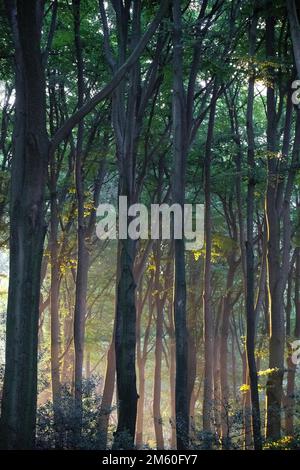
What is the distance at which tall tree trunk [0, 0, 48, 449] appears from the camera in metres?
9.45

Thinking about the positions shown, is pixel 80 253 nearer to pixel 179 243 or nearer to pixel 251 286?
pixel 179 243

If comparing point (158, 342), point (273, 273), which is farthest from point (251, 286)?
point (158, 342)

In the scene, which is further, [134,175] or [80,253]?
[80,253]

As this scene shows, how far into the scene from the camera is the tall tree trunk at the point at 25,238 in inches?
372

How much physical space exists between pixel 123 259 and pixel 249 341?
3.19 m

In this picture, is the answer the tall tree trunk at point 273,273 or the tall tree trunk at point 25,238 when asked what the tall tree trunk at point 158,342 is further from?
the tall tree trunk at point 25,238

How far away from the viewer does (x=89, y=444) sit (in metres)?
9.59

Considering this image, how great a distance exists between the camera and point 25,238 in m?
9.66

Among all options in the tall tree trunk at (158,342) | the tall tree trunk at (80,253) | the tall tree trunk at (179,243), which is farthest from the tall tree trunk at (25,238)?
the tall tree trunk at (158,342)

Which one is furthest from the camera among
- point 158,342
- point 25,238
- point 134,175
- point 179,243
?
point 158,342

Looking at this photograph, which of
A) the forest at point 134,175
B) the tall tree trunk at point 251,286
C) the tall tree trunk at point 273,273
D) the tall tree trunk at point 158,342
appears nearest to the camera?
the forest at point 134,175

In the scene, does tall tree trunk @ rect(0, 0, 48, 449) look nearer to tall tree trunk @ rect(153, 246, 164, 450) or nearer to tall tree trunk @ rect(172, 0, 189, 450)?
tall tree trunk @ rect(172, 0, 189, 450)

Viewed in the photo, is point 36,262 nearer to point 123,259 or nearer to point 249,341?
point 123,259
